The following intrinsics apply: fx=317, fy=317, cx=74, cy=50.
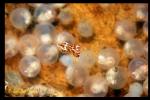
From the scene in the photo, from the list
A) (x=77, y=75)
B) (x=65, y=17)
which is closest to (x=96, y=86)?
(x=77, y=75)

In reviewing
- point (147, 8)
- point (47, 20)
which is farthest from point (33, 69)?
point (147, 8)

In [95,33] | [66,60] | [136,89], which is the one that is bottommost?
[136,89]

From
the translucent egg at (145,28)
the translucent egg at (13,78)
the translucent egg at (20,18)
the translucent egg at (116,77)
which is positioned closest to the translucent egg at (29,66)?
the translucent egg at (13,78)

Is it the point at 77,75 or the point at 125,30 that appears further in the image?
the point at 125,30

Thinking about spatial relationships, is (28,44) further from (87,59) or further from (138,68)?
(138,68)

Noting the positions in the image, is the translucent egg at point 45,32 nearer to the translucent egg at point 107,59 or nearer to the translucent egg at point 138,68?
the translucent egg at point 107,59

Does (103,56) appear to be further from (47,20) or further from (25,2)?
(25,2)
